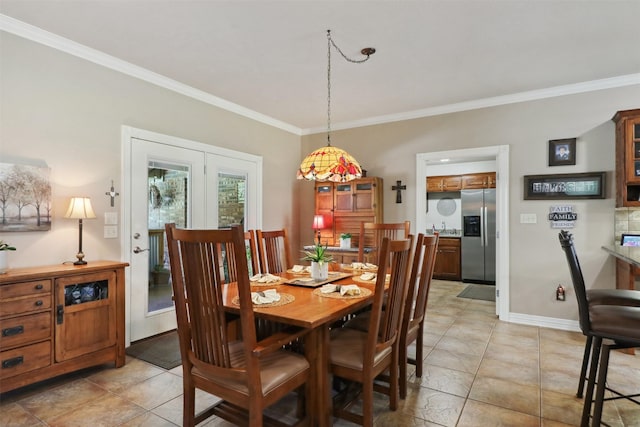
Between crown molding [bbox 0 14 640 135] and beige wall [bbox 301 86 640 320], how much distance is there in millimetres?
71

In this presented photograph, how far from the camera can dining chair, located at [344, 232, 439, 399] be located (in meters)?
2.20

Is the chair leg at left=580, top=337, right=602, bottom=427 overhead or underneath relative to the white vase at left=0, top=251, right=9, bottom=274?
underneath

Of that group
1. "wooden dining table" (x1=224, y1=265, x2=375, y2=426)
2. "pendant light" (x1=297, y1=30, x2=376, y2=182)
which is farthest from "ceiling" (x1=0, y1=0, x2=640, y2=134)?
"wooden dining table" (x1=224, y1=265, x2=375, y2=426)

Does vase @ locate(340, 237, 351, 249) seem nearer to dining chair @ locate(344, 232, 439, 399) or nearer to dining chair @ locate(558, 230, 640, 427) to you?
dining chair @ locate(344, 232, 439, 399)

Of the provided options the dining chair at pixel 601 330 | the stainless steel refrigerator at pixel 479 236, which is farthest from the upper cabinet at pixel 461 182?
the dining chair at pixel 601 330

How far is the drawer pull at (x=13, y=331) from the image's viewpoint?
218 cm

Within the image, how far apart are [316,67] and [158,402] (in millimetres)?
2969

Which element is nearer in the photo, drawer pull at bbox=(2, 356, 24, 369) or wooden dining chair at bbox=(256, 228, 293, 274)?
drawer pull at bbox=(2, 356, 24, 369)

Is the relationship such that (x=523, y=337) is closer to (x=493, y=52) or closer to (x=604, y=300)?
(x=604, y=300)

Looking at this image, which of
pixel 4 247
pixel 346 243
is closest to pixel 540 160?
pixel 346 243

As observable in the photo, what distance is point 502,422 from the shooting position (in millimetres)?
2031

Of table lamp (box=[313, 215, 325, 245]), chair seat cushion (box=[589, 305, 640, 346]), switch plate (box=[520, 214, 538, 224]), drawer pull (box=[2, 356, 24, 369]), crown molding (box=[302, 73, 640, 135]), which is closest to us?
chair seat cushion (box=[589, 305, 640, 346])

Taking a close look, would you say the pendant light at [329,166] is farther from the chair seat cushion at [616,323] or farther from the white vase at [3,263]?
the white vase at [3,263]

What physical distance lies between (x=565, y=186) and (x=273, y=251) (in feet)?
10.5
